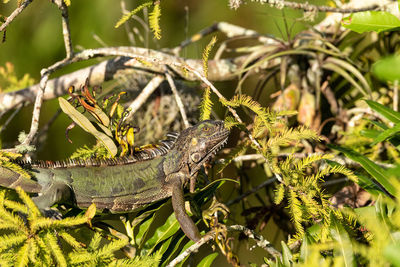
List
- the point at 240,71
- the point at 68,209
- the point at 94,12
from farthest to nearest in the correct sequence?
the point at 94,12
the point at 240,71
the point at 68,209

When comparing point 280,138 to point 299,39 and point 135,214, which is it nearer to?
point 135,214

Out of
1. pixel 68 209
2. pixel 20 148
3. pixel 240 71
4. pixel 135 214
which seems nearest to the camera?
pixel 20 148

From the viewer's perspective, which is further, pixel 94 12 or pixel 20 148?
pixel 94 12

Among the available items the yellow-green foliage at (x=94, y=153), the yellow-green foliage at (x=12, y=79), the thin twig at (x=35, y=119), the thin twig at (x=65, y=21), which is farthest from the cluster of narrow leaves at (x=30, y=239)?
the yellow-green foliage at (x=12, y=79)

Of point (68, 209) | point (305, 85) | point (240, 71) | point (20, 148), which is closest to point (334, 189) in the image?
point (305, 85)

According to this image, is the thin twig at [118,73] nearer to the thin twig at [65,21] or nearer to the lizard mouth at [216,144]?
the thin twig at [65,21]

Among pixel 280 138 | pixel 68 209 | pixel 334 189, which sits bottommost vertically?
pixel 334 189

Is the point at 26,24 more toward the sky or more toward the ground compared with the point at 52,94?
more toward the sky
